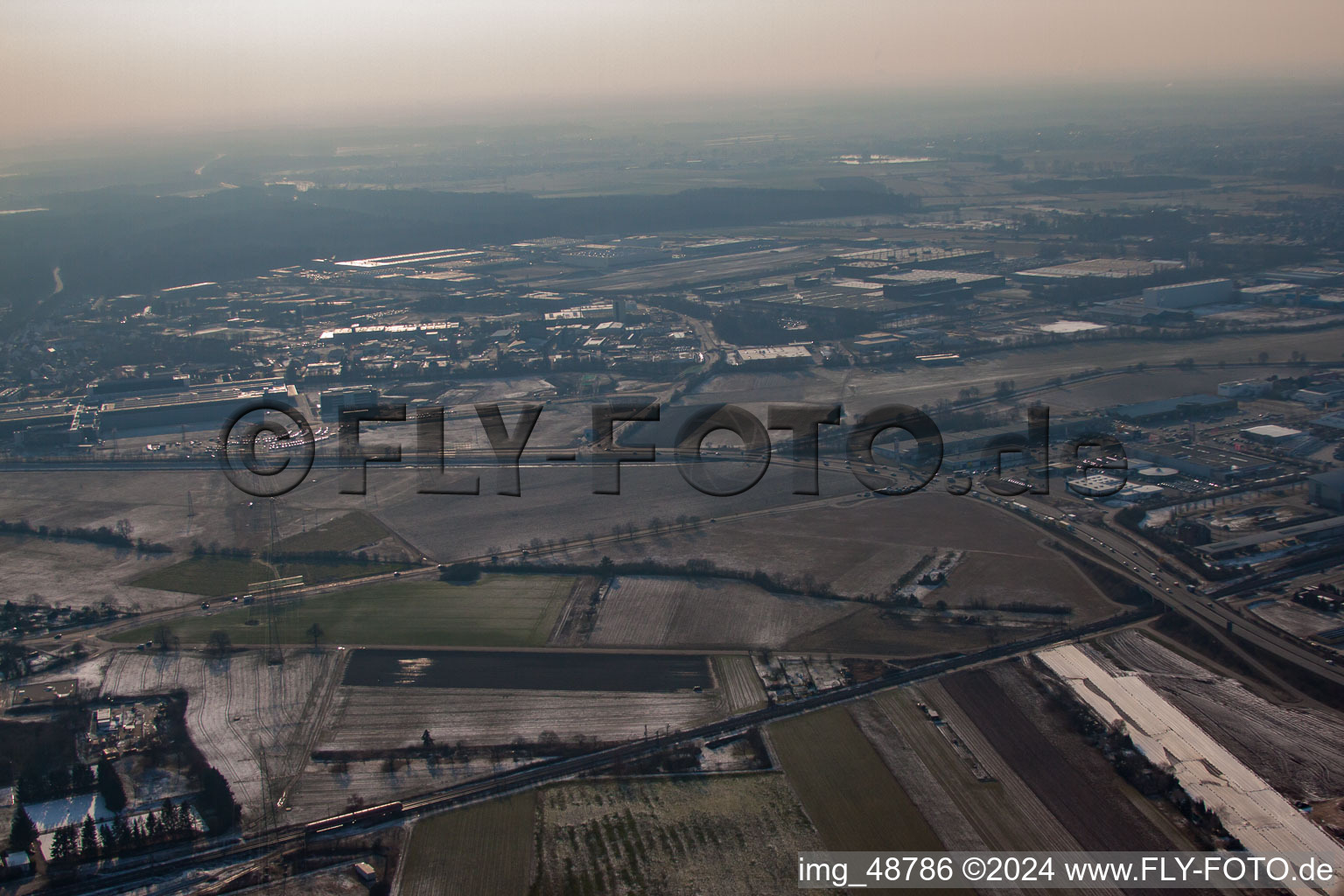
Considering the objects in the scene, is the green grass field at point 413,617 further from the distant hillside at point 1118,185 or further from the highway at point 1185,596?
the distant hillside at point 1118,185

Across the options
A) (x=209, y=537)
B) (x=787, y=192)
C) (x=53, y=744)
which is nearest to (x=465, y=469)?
(x=209, y=537)

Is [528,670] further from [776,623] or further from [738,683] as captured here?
[776,623]

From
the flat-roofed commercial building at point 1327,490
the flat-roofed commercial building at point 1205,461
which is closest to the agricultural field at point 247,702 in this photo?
the flat-roofed commercial building at point 1205,461

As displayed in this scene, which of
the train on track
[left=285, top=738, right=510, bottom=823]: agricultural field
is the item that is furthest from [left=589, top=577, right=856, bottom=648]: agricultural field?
the train on track

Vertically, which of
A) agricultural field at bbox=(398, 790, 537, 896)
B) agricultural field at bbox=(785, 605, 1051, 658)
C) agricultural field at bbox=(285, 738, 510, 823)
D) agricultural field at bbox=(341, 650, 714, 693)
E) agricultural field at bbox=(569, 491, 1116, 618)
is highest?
agricultural field at bbox=(569, 491, 1116, 618)

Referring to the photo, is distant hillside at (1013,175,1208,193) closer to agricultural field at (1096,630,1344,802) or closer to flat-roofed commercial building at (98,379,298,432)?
flat-roofed commercial building at (98,379,298,432)

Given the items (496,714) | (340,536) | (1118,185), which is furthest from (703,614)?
(1118,185)
